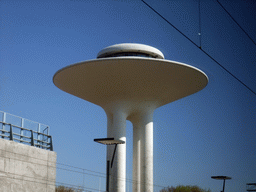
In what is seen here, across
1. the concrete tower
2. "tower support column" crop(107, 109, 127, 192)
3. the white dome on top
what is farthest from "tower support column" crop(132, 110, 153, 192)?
the white dome on top

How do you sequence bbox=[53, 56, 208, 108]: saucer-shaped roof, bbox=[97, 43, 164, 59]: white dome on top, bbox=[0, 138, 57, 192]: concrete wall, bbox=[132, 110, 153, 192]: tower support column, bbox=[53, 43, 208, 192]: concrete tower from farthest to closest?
bbox=[132, 110, 153, 192]: tower support column < bbox=[97, 43, 164, 59]: white dome on top < bbox=[53, 43, 208, 192]: concrete tower < bbox=[53, 56, 208, 108]: saucer-shaped roof < bbox=[0, 138, 57, 192]: concrete wall

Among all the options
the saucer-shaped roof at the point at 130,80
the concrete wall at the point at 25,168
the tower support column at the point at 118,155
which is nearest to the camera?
the concrete wall at the point at 25,168

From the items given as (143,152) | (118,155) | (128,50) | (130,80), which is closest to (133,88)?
(130,80)

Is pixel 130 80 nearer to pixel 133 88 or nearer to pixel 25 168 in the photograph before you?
pixel 133 88

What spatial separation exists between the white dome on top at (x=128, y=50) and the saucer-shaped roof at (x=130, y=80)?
2.21 meters

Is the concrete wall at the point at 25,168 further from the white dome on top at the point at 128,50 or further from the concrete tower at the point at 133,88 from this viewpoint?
the white dome on top at the point at 128,50

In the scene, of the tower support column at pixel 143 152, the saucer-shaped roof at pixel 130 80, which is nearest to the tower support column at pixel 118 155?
the saucer-shaped roof at pixel 130 80

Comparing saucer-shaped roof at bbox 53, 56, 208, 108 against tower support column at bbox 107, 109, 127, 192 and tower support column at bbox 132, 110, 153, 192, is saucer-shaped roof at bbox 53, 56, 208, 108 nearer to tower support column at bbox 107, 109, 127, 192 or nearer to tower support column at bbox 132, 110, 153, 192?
tower support column at bbox 107, 109, 127, 192

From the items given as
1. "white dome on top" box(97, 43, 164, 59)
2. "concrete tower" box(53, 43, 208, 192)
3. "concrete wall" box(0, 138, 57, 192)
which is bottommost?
"concrete wall" box(0, 138, 57, 192)

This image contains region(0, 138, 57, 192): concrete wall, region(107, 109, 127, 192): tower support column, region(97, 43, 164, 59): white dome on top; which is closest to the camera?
region(0, 138, 57, 192): concrete wall

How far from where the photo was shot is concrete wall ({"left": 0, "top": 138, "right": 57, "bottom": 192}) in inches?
733

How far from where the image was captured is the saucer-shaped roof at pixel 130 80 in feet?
86.2

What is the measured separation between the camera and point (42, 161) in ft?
67.6

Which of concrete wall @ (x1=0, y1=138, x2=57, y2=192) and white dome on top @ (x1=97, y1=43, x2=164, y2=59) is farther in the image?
white dome on top @ (x1=97, y1=43, x2=164, y2=59)
